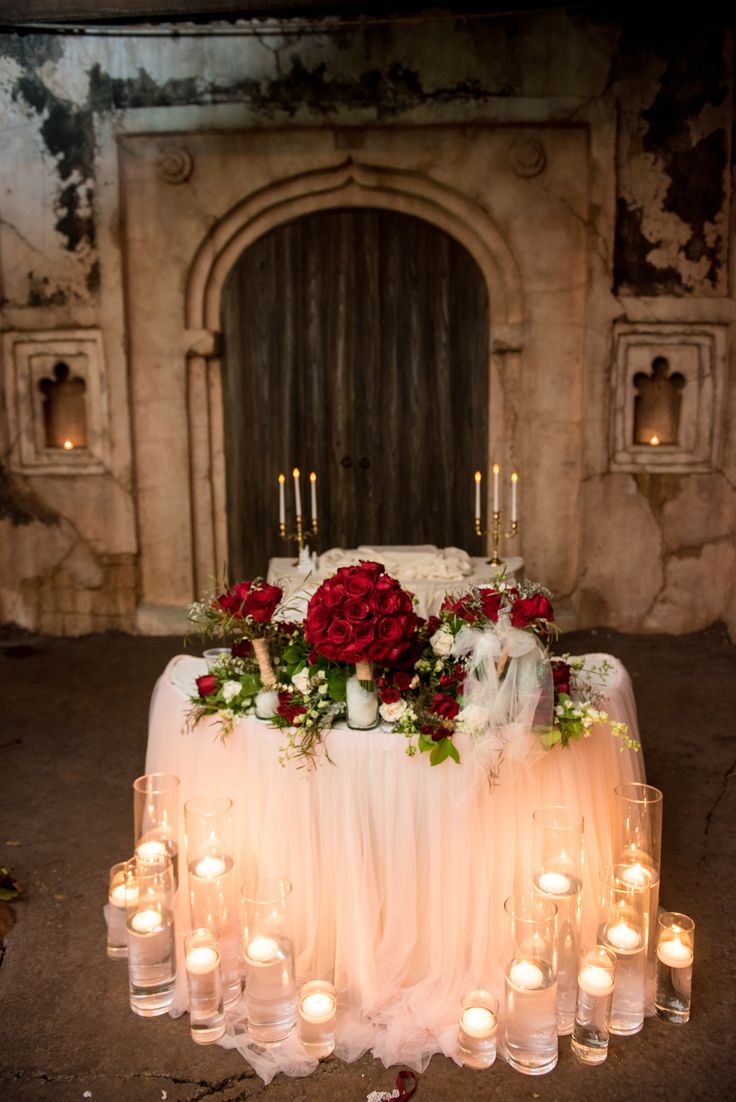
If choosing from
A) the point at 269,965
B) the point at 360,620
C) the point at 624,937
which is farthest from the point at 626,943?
the point at 360,620

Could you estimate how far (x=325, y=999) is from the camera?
8.42ft

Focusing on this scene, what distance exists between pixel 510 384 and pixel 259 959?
4830mm

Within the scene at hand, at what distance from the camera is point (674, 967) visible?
104 inches

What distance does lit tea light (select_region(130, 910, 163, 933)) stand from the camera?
2.69 meters

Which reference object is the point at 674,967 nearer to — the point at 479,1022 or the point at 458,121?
the point at 479,1022

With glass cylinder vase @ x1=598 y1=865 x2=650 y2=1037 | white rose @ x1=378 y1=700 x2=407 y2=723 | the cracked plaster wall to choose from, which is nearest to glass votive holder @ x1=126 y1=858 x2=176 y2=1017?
white rose @ x1=378 y1=700 x2=407 y2=723

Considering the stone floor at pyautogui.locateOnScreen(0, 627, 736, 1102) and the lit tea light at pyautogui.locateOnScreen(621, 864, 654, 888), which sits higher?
the lit tea light at pyautogui.locateOnScreen(621, 864, 654, 888)

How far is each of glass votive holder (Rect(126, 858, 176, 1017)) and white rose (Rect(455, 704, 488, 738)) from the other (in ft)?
3.50

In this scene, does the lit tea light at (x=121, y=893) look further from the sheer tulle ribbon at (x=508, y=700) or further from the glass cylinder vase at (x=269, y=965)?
the sheer tulle ribbon at (x=508, y=700)

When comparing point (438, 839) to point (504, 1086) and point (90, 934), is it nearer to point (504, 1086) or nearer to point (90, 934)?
point (504, 1086)

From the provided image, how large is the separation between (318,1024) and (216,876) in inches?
20.2

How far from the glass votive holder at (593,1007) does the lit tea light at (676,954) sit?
0.73ft

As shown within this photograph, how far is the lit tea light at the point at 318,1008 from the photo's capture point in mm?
2521

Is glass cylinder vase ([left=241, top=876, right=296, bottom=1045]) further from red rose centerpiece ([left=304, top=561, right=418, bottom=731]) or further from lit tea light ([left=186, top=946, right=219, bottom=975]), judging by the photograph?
red rose centerpiece ([left=304, top=561, right=418, bottom=731])
